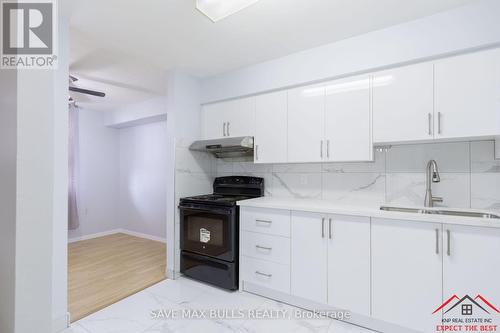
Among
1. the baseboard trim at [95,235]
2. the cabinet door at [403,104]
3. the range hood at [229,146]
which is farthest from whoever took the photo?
the baseboard trim at [95,235]

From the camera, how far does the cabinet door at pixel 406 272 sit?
167cm

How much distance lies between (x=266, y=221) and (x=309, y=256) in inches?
19.0

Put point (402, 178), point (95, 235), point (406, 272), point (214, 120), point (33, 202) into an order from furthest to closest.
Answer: point (95, 235) → point (214, 120) → point (402, 178) → point (406, 272) → point (33, 202)

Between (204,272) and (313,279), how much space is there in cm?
115

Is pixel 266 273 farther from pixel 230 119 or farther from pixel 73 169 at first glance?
pixel 73 169

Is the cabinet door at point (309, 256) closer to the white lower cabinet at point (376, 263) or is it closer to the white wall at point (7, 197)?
the white lower cabinet at point (376, 263)

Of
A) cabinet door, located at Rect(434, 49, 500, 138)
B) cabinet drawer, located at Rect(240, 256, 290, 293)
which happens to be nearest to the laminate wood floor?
cabinet drawer, located at Rect(240, 256, 290, 293)

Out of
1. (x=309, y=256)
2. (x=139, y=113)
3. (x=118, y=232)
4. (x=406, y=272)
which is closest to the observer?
(x=406, y=272)

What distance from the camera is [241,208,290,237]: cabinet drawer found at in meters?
2.24

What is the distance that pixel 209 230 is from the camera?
8.57ft

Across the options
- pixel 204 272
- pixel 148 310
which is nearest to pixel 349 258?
pixel 204 272

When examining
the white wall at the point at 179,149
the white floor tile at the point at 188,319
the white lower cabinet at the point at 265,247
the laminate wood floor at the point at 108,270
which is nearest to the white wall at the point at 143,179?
the laminate wood floor at the point at 108,270

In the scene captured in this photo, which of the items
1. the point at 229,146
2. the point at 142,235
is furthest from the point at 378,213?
the point at 142,235

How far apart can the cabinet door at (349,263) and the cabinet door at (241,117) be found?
1.32 m
